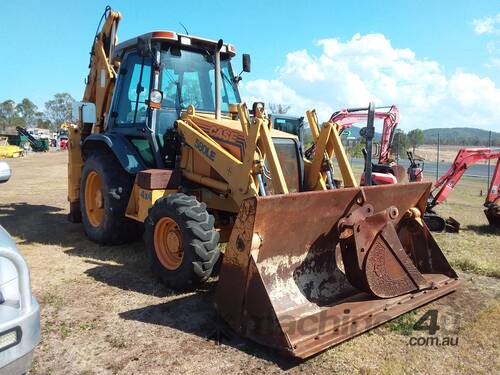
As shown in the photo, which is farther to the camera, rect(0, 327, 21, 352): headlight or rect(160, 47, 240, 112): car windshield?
rect(160, 47, 240, 112): car windshield

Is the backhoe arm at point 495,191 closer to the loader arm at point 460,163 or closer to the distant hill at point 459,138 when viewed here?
the loader arm at point 460,163

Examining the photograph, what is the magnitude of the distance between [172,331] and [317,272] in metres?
1.46

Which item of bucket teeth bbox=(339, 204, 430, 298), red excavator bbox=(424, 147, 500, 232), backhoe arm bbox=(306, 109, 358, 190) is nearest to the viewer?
bucket teeth bbox=(339, 204, 430, 298)

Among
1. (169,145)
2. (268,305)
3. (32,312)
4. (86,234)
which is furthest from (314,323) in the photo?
(86,234)

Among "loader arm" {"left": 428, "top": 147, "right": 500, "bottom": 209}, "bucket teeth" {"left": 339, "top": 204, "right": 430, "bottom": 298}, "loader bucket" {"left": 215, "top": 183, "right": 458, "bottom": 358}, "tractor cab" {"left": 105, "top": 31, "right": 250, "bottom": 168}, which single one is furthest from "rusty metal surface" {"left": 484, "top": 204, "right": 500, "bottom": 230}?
"tractor cab" {"left": 105, "top": 31, "right": 250, "bottom": 168}

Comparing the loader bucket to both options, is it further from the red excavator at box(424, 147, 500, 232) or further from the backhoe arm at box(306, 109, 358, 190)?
the red excavator at box(424, 147, 500, 232)

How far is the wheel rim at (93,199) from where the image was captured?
6543 mm

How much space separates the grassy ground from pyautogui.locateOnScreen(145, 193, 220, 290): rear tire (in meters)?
0.23

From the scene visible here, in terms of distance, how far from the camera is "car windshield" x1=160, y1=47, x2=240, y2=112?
5816mm

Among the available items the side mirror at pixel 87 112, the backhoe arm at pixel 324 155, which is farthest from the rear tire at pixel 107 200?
the backhoe arm at pixel 324 155

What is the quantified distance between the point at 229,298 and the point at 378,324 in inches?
50.2

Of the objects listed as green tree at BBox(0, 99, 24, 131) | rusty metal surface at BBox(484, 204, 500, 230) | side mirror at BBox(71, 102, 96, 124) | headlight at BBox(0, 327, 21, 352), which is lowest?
rusty metal surface at BBox(484, 204, 500, 230)

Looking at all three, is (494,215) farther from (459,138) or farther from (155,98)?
(459,138)

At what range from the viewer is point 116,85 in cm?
643
